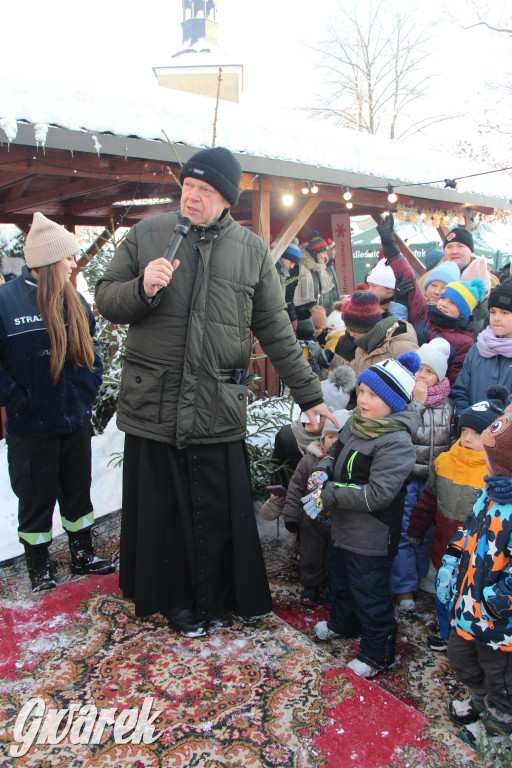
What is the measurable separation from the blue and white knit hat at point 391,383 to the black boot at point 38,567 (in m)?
1.97

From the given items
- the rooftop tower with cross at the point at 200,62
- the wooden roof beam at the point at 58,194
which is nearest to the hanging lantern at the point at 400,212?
the wooden roof beam at the point at 58,194

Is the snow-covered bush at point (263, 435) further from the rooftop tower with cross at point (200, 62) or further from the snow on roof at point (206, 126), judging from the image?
the rooftop tower with cross at point (200, 62)

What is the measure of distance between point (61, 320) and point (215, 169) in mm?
1225

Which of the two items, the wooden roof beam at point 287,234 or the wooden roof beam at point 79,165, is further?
the wooden roof beam at point 287,234

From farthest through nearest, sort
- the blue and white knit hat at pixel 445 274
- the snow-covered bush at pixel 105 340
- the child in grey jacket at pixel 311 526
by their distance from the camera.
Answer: the snow-covered bush at pixel 105 340
the blue and white knit hat at pixel 445 274
the child in grey jacket at pixel 311 526

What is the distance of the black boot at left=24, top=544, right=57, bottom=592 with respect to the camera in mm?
2960

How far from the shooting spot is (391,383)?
2.60m

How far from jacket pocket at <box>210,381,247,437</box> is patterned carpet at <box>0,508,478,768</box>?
97 cm

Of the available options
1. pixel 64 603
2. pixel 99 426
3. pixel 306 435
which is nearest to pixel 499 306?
pixel 306 435

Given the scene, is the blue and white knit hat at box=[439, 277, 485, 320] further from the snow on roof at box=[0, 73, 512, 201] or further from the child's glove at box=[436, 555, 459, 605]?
the snow on roof at box=[0, 73, 512, 201]

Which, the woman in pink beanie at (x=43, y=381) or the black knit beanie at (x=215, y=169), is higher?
the black knit beanie at (x=215, y=169)

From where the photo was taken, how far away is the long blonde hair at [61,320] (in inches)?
114

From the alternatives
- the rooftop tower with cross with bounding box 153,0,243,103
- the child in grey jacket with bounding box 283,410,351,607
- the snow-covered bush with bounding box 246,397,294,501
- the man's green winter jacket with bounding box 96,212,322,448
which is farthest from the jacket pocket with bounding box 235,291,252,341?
the rooftop tower with cross with bounding box 153,0,243,103

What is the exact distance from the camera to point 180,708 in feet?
6.73
